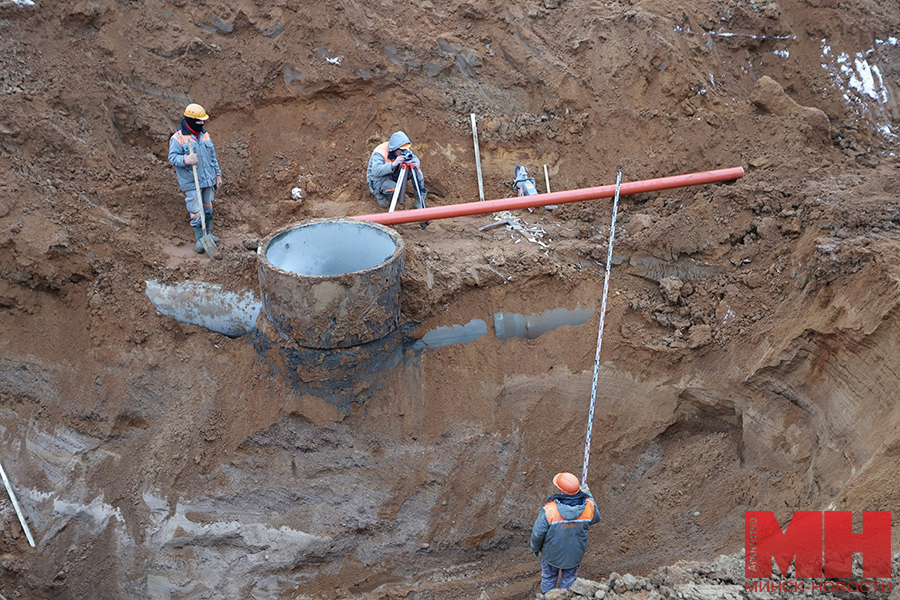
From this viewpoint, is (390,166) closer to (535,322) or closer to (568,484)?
(535,322)

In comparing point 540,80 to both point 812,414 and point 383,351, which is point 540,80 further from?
point 812,414

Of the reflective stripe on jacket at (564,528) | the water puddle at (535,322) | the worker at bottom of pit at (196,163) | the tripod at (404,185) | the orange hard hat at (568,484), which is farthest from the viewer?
the tripod at (404,185)

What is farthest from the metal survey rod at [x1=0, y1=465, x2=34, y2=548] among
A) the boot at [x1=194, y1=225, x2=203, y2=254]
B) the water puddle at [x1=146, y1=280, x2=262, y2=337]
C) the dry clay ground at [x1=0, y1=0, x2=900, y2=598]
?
the boot at [x1=194, y1=225, x2=203, y2=254]

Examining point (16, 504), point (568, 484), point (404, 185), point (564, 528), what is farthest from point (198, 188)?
point (564, 528)

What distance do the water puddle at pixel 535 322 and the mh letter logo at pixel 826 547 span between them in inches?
95.8

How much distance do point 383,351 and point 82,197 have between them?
129 inches

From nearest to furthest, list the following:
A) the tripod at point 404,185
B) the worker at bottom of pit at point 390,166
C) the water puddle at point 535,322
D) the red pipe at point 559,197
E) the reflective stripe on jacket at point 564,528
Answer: the reflective stripe on jacket at point 564,528 → the water puddle at point 535,322 → the red pipe at point 559,197 → the tripod at point 404,185 → the worker at bottom of pit at point 390,166

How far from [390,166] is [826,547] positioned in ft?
16.4

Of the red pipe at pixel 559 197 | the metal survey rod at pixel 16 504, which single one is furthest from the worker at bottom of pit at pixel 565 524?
the metal survey rod at pixel 16 504

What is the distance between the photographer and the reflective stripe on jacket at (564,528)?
4426 millimetres

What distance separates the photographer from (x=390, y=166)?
7039 millimetres

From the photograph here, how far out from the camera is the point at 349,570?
549 centimetres

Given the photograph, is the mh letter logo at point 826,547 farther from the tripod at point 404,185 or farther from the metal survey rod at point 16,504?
the metal survey rod at point 16,504

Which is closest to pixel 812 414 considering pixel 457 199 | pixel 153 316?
pixel 457 199
